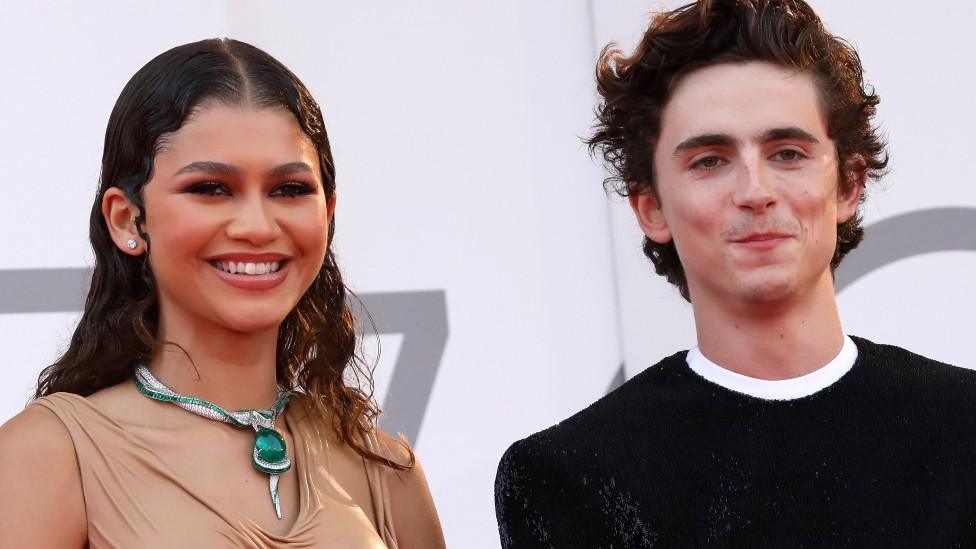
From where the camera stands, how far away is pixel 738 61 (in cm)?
222

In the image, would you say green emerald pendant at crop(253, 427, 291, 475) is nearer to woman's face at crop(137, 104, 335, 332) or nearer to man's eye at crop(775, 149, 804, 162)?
woman's face at crop(137, 104, 335, 332)

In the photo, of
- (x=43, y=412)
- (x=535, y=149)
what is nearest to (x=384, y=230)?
(x=535, y=149)

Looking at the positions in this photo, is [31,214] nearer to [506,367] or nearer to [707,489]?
[506,367]

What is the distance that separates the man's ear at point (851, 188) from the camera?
7.37ft

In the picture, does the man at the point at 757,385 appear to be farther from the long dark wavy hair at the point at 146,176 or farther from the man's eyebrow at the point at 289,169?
the man's eyebrow at the point at 289,169

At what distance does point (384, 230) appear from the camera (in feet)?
10.6

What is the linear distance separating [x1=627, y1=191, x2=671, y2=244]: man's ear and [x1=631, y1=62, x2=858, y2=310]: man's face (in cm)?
5

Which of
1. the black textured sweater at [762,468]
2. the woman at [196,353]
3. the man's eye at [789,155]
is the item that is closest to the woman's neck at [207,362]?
the woman at [196,353]

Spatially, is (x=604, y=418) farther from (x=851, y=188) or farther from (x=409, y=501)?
(x=851, y=188)

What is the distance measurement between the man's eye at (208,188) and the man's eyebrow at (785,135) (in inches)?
32.3

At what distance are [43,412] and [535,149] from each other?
1559mm

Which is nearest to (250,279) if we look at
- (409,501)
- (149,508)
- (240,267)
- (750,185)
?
(240,267)

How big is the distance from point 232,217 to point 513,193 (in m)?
1.27

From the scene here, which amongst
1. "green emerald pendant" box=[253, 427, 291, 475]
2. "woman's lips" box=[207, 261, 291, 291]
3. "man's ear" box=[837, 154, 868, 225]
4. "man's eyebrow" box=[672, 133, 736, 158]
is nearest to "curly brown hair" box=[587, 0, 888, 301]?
"man's ear" box=[837, 154, 868, 225]
